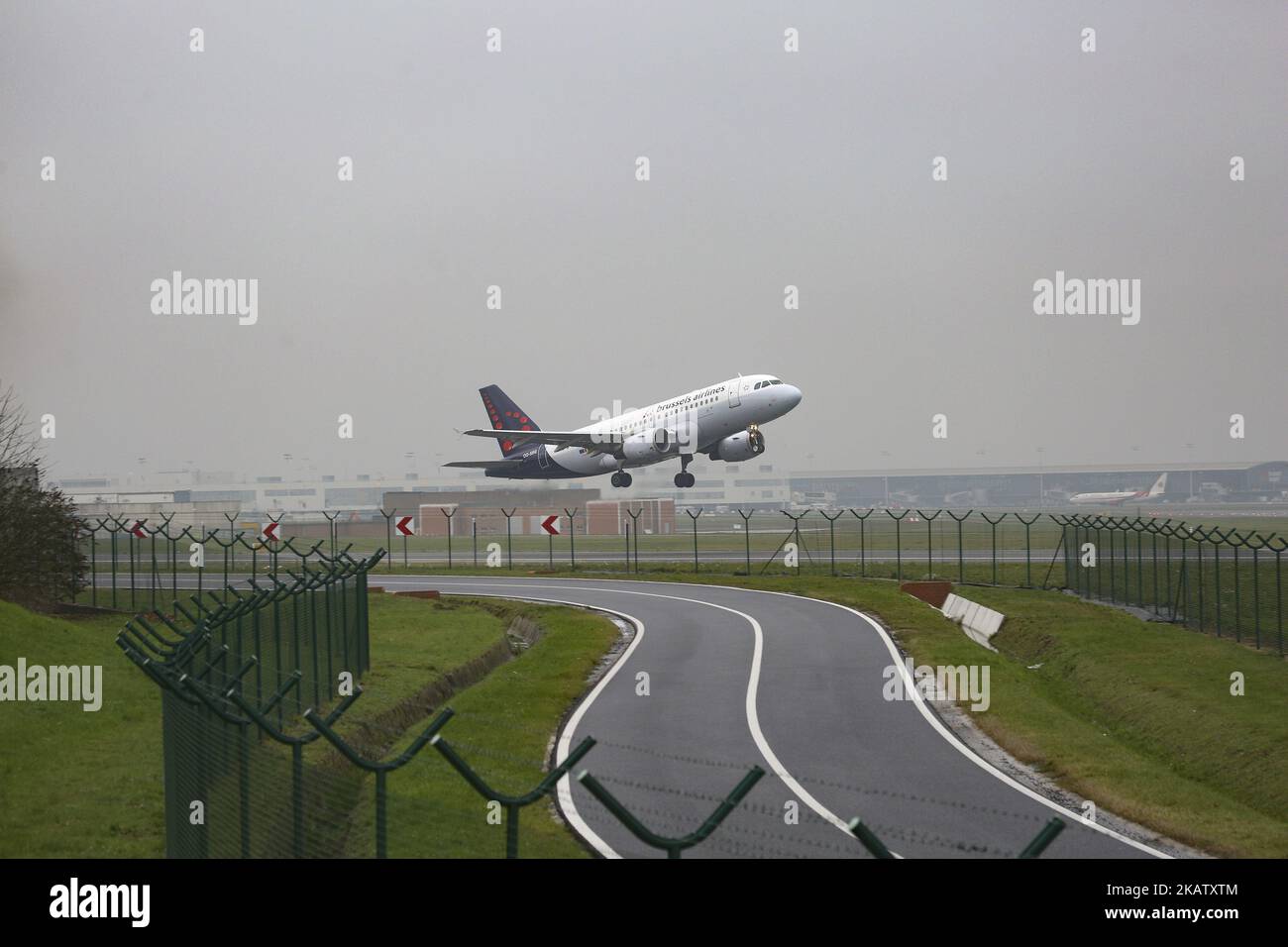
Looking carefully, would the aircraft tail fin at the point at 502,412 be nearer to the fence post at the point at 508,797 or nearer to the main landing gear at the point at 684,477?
the main landing gear at the point at 684,477

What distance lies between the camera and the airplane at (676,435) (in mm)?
50781

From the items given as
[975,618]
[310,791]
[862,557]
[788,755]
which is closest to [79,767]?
[310,791]

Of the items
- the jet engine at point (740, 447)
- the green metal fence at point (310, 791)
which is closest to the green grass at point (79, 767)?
the green metal fence at point (310, 791)

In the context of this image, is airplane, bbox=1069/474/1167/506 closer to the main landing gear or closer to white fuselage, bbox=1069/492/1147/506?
white fuselage, bbox=1069/492/1147/506

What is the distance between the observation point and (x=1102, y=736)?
733 inches

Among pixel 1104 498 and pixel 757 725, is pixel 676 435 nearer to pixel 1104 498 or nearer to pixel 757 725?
pixel 757 725

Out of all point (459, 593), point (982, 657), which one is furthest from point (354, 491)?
point (982, 657)

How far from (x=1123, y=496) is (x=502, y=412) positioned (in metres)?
70.8

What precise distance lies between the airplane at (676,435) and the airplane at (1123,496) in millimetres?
71728

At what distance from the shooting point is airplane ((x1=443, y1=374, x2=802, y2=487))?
50.8 metres
